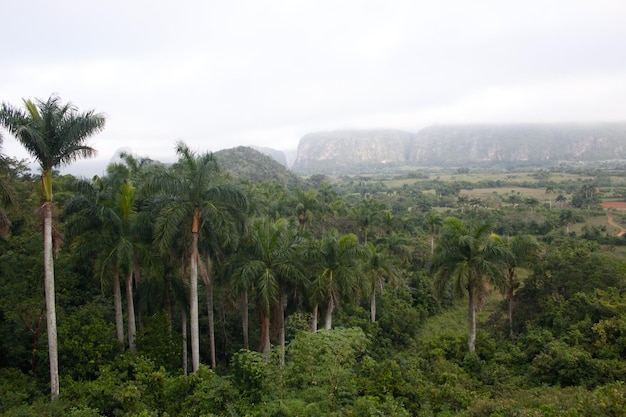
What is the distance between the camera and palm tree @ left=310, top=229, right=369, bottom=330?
46.1 ft

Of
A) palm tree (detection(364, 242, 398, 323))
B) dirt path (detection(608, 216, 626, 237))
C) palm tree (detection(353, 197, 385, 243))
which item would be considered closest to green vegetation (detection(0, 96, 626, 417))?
palm tree (detection(364, 242, 398, 323))

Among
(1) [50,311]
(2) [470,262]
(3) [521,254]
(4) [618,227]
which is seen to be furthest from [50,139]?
(4) [618,227]

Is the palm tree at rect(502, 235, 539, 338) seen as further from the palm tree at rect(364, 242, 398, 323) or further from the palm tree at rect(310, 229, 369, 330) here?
the palm tree at rect(310, 229, 369, 330)

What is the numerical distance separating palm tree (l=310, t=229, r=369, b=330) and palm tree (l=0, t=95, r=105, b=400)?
8015mm

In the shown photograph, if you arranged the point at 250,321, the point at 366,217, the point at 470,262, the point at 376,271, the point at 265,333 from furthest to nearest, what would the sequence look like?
1. the point at 366,217
2. the point at 376,271
3. the point at 250,321
4. the point at 470,262
5. the point at 265,333

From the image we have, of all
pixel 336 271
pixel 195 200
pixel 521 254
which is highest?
pixel 195 200

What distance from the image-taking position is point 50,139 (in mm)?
9688

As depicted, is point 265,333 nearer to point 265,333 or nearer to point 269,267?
point 265,333

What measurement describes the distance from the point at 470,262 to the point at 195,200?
10.7 m

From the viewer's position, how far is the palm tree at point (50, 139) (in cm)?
931

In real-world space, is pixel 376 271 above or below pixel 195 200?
below

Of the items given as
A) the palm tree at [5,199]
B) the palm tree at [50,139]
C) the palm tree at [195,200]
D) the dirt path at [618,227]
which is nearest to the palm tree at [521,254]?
the palm tree at [195,200]

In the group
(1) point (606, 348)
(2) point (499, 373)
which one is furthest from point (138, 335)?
(1) point (606, 348)

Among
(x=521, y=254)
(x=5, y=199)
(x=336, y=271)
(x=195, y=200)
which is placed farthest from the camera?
(x=521, y=254)
